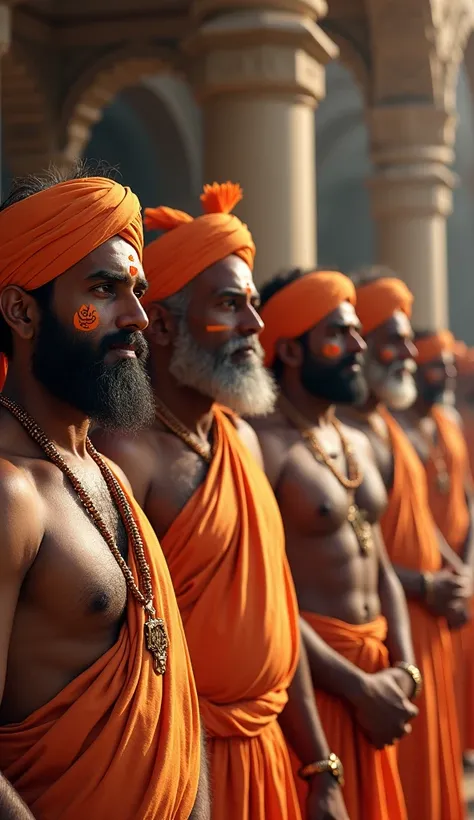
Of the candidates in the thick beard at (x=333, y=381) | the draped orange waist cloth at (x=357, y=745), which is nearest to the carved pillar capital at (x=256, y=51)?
the thick beard at (x=333, y=381)

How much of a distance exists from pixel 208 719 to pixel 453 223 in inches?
736

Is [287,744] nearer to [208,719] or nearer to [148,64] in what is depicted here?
[208,719]

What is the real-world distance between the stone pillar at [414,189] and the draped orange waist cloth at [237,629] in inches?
266

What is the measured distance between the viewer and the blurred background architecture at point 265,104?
19.9 feet

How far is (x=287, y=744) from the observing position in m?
4.02

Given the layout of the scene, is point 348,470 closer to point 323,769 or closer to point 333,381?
point 333,381

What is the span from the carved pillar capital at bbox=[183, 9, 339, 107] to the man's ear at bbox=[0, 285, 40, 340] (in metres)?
3.56

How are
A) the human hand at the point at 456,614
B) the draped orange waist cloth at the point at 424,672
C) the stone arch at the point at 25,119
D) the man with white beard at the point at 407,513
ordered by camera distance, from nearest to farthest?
the draped orange waist cloth at the point at 424,672, the man with white beard at the point at 407,513, the human hand at the point at 456,614, the stone arch at the point at 25,119

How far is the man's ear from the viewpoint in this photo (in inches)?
106

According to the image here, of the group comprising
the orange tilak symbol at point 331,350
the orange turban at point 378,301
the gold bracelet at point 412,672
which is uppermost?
the orange tilak symbol at point 331,350

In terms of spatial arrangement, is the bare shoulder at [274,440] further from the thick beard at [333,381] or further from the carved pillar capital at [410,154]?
the carved pillar capital at [410,154]

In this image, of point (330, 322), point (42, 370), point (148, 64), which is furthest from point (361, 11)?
point (42, 370)

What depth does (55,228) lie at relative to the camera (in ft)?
8.82

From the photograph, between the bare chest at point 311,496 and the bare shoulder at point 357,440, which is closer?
the bare chest at point 311,496
